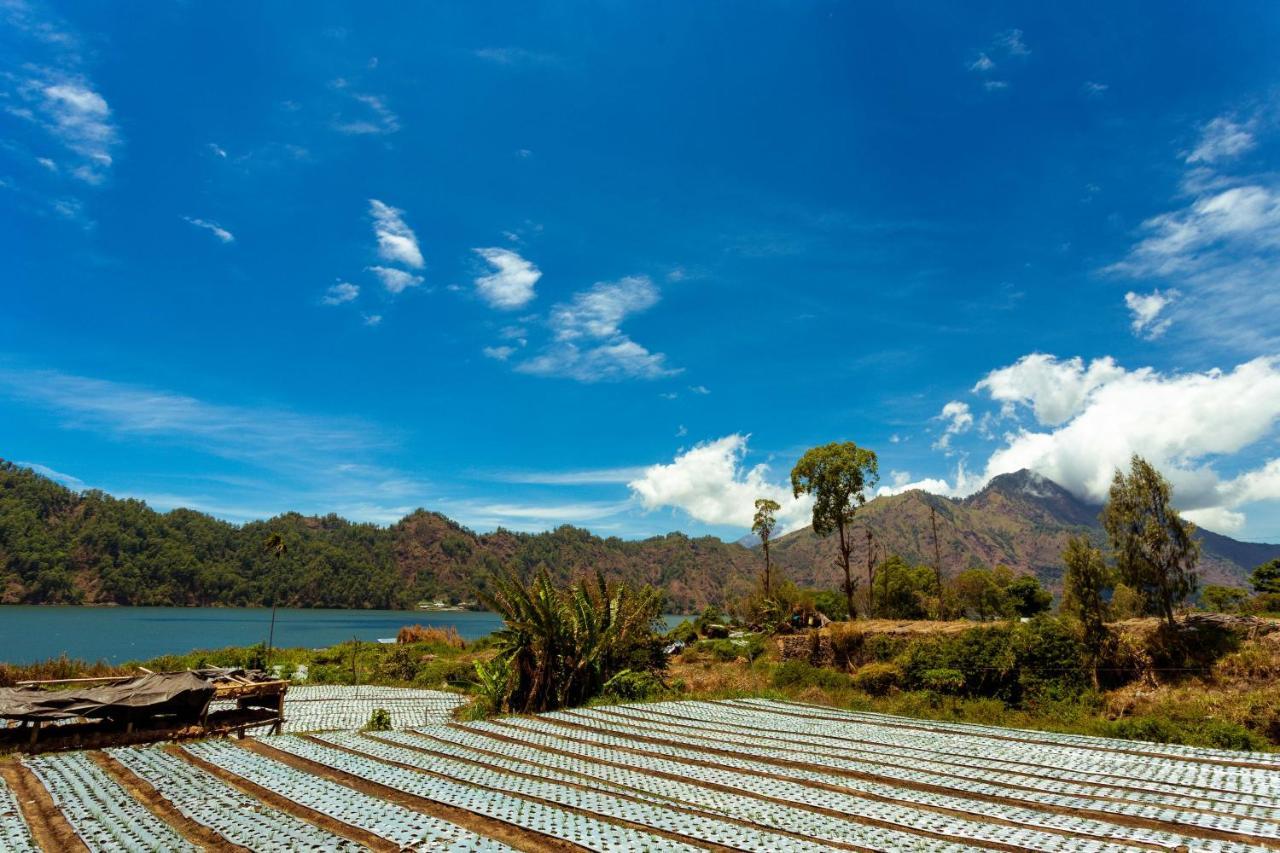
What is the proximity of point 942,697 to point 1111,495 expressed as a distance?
8838mm

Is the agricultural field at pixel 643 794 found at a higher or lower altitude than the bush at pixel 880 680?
higher

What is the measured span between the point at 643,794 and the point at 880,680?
17843mm

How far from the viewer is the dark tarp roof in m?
11.4

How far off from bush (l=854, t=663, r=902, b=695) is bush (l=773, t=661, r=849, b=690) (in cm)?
63

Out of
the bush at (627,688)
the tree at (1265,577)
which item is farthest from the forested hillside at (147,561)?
the bush at (627,688)

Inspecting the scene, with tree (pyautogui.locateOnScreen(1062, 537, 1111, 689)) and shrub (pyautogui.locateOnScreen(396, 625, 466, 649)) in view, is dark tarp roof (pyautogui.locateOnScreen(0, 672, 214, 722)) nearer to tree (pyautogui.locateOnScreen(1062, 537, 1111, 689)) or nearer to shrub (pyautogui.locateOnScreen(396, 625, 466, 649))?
tree (pyautogui.locateOnScreen(1062, 537, 1111, 689))

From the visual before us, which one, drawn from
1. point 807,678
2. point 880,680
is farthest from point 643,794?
point 880,680

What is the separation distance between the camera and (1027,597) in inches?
2186

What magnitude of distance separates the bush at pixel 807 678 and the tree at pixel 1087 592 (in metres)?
7.72

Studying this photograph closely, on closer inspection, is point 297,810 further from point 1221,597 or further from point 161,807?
point 1221,597

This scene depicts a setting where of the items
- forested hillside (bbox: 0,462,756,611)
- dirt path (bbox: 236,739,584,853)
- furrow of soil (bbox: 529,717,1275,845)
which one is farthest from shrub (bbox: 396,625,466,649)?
forested hillside (bbox: 0,462,756,611)

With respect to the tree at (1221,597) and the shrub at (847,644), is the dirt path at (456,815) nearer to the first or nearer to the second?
the shrub at (847,644)

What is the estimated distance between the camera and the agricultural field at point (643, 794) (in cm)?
542

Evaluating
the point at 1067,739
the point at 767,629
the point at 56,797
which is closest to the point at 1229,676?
the point at 1067,739
